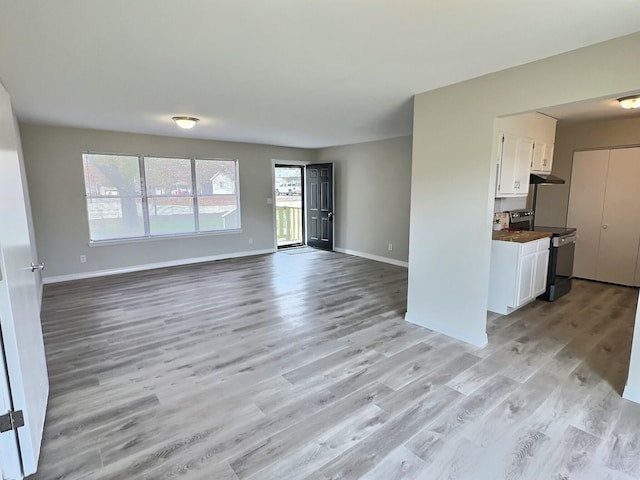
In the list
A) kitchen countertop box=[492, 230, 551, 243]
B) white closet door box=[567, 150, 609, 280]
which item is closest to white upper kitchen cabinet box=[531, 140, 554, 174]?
kitchen countertop box=[492, 230, 551, 243]

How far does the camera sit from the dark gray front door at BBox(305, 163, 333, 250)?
7668mm

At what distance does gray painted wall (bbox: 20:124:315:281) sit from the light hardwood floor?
1.33 meters

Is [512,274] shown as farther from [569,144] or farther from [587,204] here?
[569,144]

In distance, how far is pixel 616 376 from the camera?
2.65 metres

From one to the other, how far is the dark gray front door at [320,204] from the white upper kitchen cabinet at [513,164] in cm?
424

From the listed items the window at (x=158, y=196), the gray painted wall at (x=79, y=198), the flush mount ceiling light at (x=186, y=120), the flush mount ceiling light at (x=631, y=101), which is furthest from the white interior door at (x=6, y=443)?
the flush mount ceiling light at (x=631, y=101)

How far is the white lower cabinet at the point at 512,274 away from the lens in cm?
359

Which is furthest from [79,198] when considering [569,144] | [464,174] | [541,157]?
[569,144]

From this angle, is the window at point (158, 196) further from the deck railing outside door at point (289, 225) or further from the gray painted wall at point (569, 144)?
the gray painted wall at point (569, 144)

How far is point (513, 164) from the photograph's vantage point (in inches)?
146

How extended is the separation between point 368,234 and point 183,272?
12.0ft

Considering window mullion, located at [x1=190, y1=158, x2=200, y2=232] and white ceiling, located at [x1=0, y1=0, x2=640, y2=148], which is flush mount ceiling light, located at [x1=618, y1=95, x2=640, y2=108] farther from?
window mullion, located at [x1=190, y1=158, x2=200, y2=232]

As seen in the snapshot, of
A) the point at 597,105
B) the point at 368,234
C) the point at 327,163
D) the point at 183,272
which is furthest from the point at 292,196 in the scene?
the point at 597,105

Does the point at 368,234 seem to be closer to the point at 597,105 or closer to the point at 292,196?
the point at 292,196
